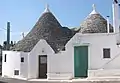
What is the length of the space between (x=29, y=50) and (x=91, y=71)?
24.9 feet

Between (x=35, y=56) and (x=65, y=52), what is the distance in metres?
3.17

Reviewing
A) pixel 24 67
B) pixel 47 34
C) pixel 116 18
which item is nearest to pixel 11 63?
pixel 24 67

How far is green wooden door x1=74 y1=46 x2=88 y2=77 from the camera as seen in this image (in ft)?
73.1

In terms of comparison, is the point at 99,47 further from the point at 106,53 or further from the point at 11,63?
the point at 11,63

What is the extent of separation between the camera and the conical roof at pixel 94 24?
26434 mm

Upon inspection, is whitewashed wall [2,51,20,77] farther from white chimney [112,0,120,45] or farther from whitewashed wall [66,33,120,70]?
white chimney [112,0,120,45]

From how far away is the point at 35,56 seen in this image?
24531mm

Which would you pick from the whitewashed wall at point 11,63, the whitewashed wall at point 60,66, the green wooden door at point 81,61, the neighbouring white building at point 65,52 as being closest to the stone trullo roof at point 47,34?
the neighbouring white building at point 65,52

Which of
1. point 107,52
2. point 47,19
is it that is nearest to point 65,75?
point 107,52

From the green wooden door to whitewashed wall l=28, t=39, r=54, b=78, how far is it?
123 inches

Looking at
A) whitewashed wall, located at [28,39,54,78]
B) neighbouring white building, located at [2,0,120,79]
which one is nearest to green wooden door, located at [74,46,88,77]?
neighbouring white building, located at [2,0,120,79]

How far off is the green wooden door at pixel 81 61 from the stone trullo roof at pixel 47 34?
293cm

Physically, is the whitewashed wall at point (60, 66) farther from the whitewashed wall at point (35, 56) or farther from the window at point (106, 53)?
the window at point (106, 53)

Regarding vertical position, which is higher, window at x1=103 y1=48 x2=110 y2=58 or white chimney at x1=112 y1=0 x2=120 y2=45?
white chimney at x1=112 y1=0 x2=120 y2=45
